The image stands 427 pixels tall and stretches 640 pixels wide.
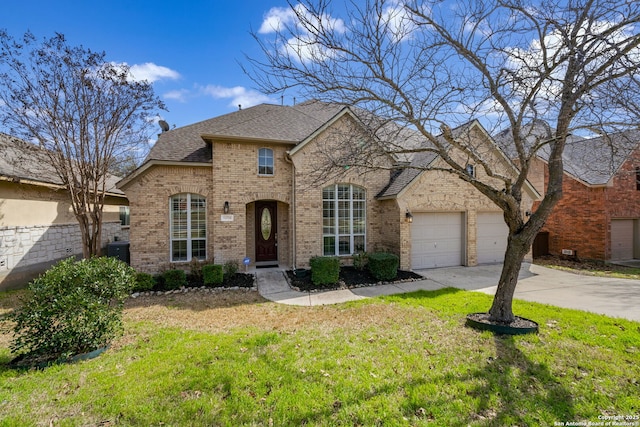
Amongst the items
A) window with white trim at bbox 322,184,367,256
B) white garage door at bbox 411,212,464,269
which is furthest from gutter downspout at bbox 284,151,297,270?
white garage door at bbox 411,212,464,269

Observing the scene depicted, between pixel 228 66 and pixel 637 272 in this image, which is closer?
pixel 228 66

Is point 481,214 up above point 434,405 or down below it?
above

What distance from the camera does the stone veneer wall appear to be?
914cm

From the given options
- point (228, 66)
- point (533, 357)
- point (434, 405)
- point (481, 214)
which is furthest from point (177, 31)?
point (481, 214)

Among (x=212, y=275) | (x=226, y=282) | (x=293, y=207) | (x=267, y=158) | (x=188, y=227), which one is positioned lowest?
(x=226, y=282)

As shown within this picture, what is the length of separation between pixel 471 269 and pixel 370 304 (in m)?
6.13

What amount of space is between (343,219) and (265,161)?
3.92m

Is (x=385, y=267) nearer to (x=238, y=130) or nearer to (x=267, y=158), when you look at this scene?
(x=267, y=158)

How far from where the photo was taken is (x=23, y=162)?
952 centimetres

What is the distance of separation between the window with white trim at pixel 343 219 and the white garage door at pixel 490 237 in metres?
5.16

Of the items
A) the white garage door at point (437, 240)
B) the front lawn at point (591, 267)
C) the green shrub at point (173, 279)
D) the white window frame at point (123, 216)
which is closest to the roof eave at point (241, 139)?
the green shrub at point (173, 279)

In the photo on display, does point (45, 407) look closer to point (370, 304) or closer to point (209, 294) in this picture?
point (209, 294)

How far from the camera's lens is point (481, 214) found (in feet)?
40.0

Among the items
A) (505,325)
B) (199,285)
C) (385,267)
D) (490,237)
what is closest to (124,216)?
(199,285)
